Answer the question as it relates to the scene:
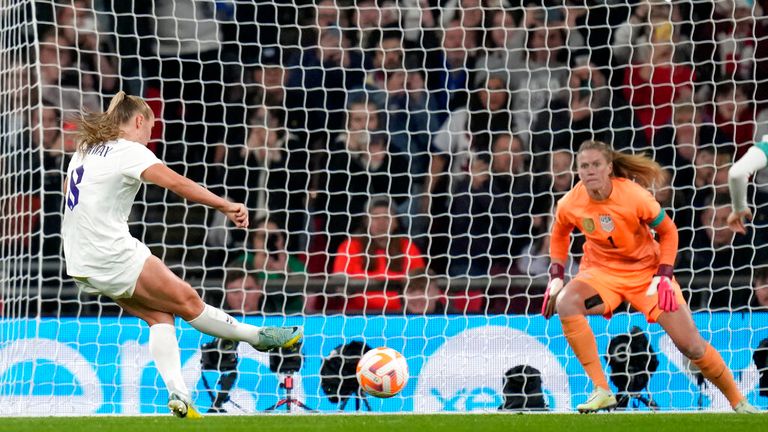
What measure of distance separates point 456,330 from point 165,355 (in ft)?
8.15

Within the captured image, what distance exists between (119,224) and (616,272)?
2.86 metres

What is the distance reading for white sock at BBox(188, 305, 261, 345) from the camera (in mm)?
6117

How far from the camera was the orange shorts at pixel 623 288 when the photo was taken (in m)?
6.96

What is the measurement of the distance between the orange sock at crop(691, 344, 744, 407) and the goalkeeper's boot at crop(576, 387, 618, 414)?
518 millimetres

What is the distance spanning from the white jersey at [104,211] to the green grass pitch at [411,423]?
0.71 meters

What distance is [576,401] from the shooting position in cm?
785

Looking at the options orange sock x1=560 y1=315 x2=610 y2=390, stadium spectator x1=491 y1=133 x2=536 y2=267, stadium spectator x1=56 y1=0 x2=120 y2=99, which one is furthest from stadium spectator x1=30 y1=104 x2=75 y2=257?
orange sock x1=560 y1=315 x2=610 y2=390

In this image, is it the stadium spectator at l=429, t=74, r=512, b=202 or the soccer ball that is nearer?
the soccer ball

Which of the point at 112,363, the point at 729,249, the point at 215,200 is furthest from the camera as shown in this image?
the point at 729,249

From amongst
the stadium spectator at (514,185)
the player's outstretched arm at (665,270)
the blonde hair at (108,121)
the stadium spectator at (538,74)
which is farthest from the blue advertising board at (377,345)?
the stadium spectator at (538,74)

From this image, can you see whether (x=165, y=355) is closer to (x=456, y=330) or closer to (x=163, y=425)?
(x=163, y=425)

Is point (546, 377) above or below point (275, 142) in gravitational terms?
below

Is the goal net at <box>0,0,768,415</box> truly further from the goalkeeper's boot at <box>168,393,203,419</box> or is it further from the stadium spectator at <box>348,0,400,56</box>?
the goalkeeper's boot at <box>168,393,203,419</box>

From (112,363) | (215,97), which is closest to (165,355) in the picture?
(112,363)
